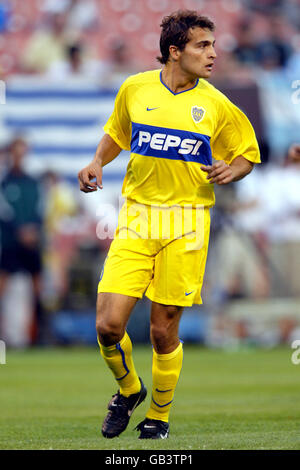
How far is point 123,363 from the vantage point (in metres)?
5.90

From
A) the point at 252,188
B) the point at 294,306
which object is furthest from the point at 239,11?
the point at 294,306

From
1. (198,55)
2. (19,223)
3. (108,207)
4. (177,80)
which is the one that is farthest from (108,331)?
(108,207)

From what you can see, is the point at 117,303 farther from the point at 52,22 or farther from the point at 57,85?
the point at 52,22

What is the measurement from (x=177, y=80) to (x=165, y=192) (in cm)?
71

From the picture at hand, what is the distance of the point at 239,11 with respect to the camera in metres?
19.4

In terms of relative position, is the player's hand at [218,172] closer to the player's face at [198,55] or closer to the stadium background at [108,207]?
the player's face at [198,55]

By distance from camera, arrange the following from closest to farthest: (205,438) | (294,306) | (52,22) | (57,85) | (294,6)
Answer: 1. (205,438)
2. (294,306)
3. (57,85)
4. (52,22)
5. (294,6)

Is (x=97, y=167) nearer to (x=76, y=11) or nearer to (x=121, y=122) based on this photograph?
(x=121, y=122)

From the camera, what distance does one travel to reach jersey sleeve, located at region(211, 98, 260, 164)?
5926mm

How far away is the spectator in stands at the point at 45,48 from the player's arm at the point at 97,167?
11.7m

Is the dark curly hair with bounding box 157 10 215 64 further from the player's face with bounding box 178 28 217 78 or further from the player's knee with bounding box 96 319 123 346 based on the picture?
the player's knee with bounding box 96 319 123 346
